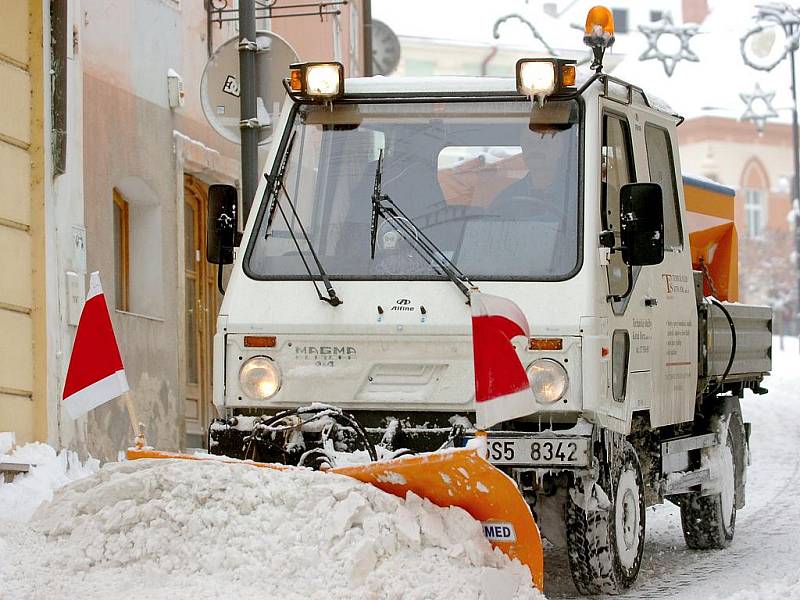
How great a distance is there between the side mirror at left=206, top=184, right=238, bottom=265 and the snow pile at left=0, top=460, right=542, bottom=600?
1.79m

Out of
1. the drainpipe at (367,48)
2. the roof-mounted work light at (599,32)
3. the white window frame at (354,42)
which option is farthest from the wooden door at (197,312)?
the white window frame at (354,42)

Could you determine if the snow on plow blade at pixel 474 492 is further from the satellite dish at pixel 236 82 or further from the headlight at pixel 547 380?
the satellite dish at pixel 236 82

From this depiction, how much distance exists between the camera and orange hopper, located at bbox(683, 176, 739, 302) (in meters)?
11.6

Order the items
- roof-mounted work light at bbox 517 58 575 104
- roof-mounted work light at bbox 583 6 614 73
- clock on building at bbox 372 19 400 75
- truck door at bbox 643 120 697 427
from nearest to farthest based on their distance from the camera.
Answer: roof-mounted work light at bbox 517 58 575 104 < roof-mounted work light at bbox 583 6 614 73 < truck door at bbox 643 120 697 427 < clock on building at bbox 372 19 400 75

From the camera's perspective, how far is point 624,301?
895cm

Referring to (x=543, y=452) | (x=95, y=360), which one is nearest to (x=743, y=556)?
(x=543, y=452)

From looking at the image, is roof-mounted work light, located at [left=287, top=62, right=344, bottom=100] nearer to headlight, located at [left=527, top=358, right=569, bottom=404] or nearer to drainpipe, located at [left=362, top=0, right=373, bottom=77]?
headlight, located at [left=527, top=358, right=569, bottom=404]

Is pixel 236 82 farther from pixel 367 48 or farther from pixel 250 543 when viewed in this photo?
pixel 367 48

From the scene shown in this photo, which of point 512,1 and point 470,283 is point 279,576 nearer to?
point 470,283

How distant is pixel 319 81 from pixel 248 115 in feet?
9.88

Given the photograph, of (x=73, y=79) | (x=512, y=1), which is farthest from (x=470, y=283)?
(x=512, y=1)

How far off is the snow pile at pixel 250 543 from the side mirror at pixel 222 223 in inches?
70.7

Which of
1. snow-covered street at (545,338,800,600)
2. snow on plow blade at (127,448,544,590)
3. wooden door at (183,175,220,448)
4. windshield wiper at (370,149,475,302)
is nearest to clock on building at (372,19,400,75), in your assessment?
wooden door at (183,175,220,448)

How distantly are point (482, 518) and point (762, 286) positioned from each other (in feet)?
195
